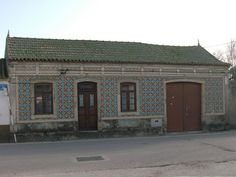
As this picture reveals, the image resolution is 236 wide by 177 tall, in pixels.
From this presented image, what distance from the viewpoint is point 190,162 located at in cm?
843

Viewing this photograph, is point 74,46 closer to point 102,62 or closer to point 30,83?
point 102,62

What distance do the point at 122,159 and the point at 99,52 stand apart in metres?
7.90

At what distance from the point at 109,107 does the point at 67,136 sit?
261 cm

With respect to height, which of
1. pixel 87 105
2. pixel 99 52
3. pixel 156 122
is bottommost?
pixel 156 122

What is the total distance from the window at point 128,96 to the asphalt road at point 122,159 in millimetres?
3543

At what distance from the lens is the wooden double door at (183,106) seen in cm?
1619

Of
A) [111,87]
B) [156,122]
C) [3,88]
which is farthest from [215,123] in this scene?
[3,88]

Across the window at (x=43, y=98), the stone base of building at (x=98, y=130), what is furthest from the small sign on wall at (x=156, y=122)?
the window at (x=43, y=98)

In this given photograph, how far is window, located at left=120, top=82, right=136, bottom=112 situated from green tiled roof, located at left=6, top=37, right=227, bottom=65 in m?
1.36

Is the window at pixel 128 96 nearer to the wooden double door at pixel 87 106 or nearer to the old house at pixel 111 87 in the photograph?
the old house at pixel 111 87

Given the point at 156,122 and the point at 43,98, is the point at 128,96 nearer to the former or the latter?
the point at 156,122

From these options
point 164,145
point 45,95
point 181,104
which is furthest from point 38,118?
point 181,104

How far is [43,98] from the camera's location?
14062 millimetres

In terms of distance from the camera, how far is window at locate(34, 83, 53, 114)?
1398 centimetres
